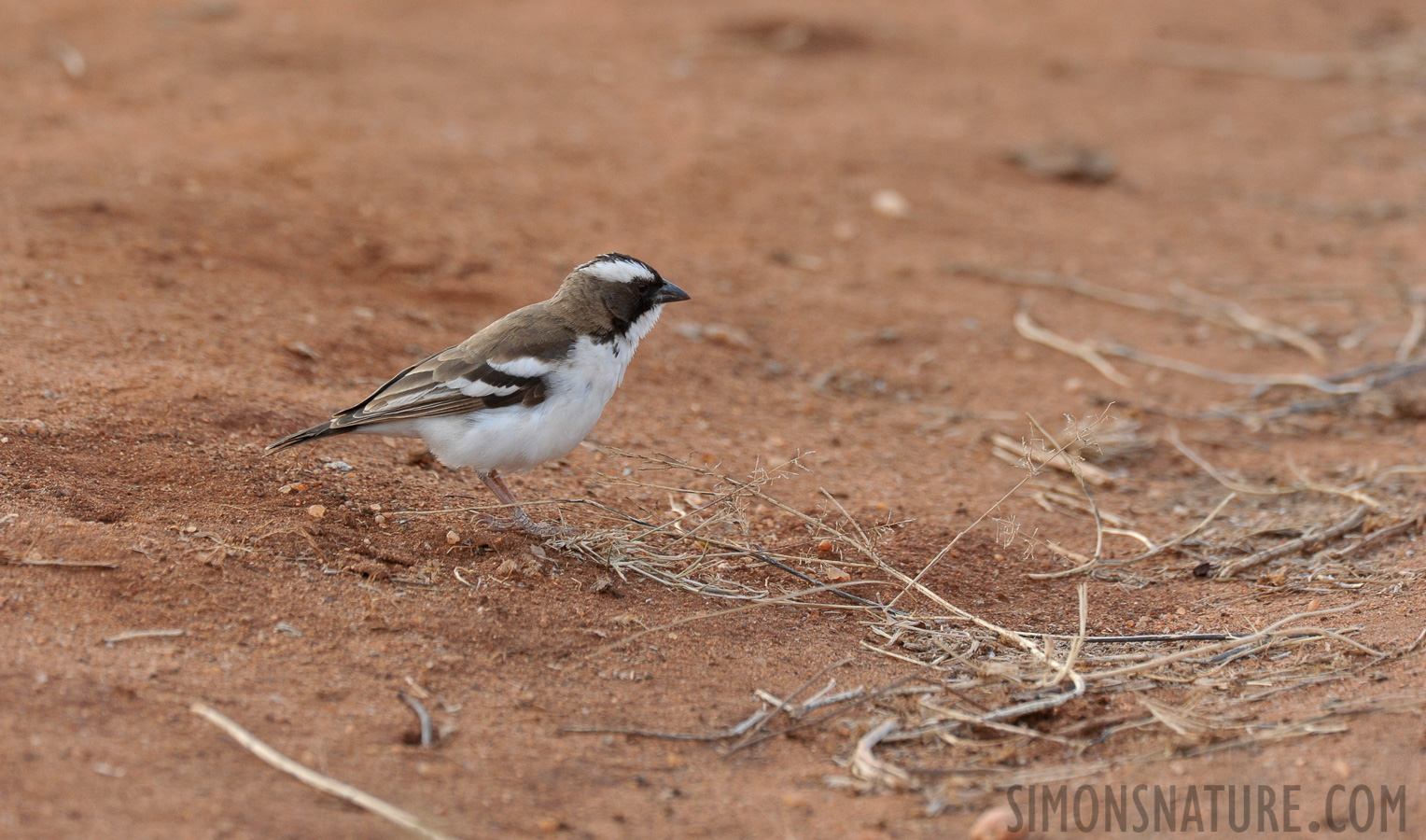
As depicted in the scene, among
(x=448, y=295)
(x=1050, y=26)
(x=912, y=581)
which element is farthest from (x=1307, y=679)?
(x=1050, y=26)

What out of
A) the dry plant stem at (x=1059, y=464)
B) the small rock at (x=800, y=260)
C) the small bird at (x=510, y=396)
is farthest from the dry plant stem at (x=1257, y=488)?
the small bird at (x=510, y=396)

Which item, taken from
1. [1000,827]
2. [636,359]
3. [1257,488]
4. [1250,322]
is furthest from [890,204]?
[1000,827]

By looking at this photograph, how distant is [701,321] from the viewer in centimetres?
823

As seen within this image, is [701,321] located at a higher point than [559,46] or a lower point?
lower

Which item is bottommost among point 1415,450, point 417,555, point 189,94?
point 1415,450

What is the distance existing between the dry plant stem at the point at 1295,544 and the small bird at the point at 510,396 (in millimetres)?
2917

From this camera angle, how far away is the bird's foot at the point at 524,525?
5.25 metres

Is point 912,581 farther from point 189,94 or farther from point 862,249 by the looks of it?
point 189,94

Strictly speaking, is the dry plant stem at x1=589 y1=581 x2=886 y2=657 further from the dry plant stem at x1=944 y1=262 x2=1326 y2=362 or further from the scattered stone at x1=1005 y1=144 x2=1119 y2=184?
the scattered stone at x1=1005 y1=144 x2=1119 y2=184

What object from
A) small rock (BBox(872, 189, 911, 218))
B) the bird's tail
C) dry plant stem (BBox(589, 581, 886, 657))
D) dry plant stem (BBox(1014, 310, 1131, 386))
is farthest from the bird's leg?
small rock (BBox(872, 189, 911, 218))

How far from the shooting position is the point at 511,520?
5.41m

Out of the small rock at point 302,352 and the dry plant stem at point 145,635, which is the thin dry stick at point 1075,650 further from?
the small rock at point 302,352

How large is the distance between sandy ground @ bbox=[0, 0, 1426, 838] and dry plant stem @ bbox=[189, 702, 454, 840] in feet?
0.12

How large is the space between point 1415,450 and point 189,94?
966cm
